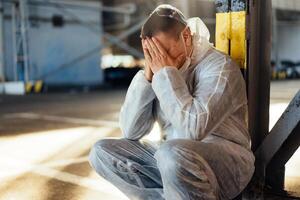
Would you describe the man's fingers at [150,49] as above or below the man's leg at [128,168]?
above

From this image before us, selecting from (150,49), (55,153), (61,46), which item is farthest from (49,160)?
(61,46)

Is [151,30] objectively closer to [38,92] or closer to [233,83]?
[233,83]

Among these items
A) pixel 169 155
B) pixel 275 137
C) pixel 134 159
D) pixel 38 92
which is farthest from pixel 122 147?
pixel 38 92

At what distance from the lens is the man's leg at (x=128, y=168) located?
6.95 ft

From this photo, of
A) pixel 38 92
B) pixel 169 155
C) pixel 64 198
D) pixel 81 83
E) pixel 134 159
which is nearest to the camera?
pixel 169 155

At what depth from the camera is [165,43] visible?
6.23ft

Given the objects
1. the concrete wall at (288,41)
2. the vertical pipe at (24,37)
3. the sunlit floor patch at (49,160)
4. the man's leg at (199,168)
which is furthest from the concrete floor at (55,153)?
the concrete wall at (288,41)

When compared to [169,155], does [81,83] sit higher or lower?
lower

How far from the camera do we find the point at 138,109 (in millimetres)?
2115

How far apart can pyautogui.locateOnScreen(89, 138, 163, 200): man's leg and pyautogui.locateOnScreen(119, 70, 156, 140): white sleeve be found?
8cm

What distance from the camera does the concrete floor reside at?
122 inches

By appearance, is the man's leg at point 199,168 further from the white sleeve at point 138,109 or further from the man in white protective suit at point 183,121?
the white sleeve at point 138,109

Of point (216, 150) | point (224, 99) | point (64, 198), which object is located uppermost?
point (224, 99)

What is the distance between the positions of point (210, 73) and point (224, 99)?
0.14 m
